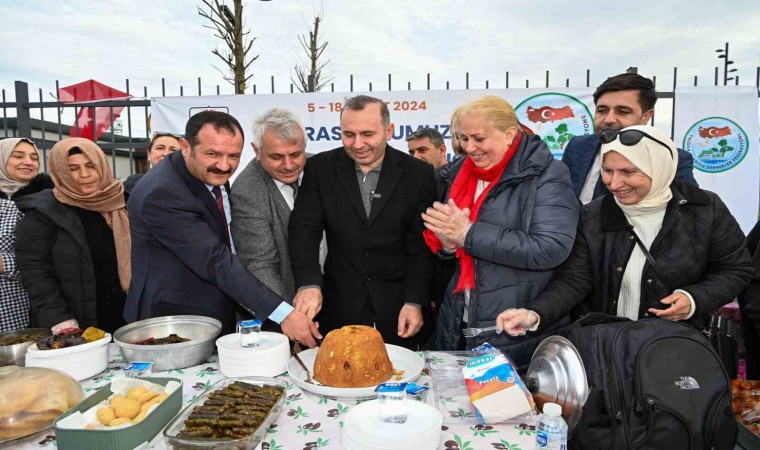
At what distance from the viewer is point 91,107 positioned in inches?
246

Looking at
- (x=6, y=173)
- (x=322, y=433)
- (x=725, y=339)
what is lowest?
(x=725, y=339)

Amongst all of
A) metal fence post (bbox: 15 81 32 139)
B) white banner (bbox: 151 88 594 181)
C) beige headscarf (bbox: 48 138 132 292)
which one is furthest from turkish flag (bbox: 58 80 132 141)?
beige headscarf (bbox: 48 138 132 292)

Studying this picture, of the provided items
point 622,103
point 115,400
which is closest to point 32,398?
point 115,400

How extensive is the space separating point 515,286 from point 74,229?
2.55 metres

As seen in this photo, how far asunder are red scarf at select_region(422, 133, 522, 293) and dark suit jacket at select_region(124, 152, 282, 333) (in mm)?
877

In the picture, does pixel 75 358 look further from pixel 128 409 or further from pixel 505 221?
pixel 505 221

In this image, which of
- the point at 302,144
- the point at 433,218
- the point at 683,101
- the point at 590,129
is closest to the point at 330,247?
the point at 302,144

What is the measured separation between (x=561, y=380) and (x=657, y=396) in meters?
0.32

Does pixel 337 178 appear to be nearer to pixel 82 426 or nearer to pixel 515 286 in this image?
pixel 515 286

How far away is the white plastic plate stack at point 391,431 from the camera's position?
4.06 ft

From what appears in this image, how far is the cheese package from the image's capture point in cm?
145

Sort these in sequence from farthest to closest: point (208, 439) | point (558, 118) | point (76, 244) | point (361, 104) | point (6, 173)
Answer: point (558, 118) < point (6, 173) < point (76, 244) < point (361, 104) < point (208, 439)

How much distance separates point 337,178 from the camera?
2660 millimetres

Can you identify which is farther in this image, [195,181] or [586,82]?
[586,82]
